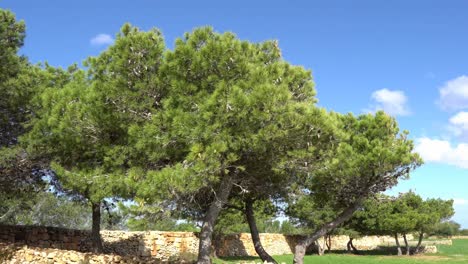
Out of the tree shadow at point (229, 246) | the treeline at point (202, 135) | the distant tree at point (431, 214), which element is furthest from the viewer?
the distant tree at point (431, 214)

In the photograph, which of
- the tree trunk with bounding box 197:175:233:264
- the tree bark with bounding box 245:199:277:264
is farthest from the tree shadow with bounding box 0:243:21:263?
the tree bark with bounding box 245:199:277:264

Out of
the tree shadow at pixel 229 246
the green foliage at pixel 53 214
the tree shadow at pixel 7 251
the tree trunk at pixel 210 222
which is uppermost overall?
the green foliage at pixel 53 214

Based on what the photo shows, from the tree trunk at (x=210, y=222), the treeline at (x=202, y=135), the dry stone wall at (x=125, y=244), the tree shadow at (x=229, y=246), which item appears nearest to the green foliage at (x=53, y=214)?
the tree shadow at (x=229, y=246)

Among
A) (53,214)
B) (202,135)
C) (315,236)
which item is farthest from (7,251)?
(53,214)

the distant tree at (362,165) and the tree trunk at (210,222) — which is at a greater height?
the distant tree at (362,165)

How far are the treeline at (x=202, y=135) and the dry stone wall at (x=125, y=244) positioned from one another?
7.01 ft

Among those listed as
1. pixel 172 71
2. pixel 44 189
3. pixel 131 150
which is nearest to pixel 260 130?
pixel 172 71

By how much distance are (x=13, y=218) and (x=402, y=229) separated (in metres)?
31.6

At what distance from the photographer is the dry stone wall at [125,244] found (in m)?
12.3

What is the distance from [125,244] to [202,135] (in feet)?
49.1

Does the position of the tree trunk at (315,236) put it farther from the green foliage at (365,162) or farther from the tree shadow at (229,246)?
the tree shadow at (229,246)

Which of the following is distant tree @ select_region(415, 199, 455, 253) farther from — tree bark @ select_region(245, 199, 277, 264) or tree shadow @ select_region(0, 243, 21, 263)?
tree shadow @ select_region(0, 243, 21, 263)

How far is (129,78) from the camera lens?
420 inches

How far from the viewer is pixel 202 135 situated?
9430 millimetres
